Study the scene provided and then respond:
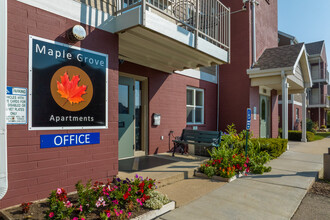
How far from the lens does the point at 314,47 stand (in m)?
26.7

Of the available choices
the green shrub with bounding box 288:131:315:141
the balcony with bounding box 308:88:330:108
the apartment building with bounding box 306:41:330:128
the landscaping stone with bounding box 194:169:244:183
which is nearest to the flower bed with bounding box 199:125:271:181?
the landscaping stone with bounding box 194:169:244:183

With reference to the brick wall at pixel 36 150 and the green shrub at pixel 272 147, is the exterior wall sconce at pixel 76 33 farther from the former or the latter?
the green shrub at pixel 272 147

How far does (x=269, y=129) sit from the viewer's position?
41.0 ft

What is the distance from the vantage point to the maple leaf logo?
3660 millimetres

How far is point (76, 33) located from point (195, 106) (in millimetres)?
6286

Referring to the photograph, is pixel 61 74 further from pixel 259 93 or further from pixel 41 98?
pixel 259 93

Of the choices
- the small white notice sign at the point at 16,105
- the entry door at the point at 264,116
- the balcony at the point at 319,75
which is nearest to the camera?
the small white notice sign at the point at 16,105

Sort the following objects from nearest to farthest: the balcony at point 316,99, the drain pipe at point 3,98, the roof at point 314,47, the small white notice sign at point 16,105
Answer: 1. the drain pipe at point 3,98
2. the small white notice sign at point 16,105
3. the roof at point 314,47
4. the balcony at point 316,99

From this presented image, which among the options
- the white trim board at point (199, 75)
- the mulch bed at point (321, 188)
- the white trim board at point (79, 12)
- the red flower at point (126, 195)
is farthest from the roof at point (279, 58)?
the red flower at point (126, 195)

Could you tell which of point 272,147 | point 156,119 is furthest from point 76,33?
point 272,147

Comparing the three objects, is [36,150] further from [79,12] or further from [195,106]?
[195,106]

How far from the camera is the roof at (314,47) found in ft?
84.4

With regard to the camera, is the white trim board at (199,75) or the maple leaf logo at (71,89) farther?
the white trim board at (199,75)

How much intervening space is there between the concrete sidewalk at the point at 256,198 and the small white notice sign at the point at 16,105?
8.14 ft
